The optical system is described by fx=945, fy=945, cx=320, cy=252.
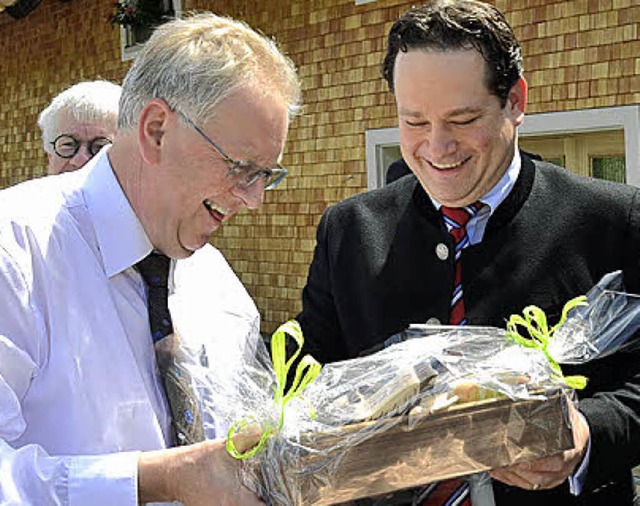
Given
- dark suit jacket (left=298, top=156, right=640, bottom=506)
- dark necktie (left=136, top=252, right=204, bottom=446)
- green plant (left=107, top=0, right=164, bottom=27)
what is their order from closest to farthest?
dark necktie (left=136, top=252, right=204, bottom=446) → dark suit jacket (left=298, top=156, right=640, bottom=506) → green plant (left=107, top=0, right=164, bottom=27)

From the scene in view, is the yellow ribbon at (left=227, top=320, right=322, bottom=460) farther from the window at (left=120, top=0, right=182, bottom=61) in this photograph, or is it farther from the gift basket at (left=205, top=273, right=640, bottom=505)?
the window at (left=120, top=0, right=182, bottom=61)

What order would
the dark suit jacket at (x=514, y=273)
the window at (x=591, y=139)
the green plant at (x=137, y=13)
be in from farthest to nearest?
the green plant at (x=137, y=13) < the window at (x=591, y=139) < the dark suit jacket at (x=514, y=273)

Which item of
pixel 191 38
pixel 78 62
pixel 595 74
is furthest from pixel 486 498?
pixel 78 62

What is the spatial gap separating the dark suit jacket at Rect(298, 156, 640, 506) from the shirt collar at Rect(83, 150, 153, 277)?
71 centimetres

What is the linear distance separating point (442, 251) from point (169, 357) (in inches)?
31.9

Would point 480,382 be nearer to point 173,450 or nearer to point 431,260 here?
point 173,450

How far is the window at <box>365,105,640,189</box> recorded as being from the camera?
6848mm

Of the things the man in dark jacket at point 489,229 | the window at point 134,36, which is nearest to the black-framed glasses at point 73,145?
the man in dark jacket at point 489,229

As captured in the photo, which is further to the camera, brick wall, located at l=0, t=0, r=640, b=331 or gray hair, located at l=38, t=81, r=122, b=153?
brick wall, located at l=0, t=0, r=640, b=331

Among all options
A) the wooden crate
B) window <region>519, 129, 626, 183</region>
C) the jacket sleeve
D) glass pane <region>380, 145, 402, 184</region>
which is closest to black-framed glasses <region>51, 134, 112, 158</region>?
the jacket sleeve

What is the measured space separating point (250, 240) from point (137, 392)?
29.2 feet

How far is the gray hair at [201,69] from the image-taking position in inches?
75.2

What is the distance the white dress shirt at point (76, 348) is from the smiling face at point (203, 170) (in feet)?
0.18

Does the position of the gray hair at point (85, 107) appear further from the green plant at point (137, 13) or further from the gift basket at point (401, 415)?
the green plant at point (137, 13)
